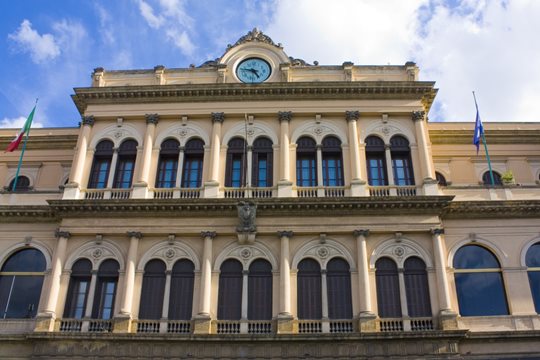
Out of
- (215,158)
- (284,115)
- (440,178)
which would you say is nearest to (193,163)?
(215,158)

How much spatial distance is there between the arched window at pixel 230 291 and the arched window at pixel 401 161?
821cm

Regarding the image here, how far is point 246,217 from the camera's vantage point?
23812 mm

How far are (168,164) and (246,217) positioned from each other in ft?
17.3

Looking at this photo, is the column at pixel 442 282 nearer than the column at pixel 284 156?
Yes

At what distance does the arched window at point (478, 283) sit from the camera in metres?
23.1

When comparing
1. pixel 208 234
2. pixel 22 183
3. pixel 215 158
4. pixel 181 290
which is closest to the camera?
pixel 181 290

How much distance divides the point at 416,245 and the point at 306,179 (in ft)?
18.5

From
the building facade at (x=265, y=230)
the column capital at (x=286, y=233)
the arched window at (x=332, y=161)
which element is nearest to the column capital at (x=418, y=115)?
the building facade at (x=265, y=230)

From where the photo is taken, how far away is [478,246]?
24438 mm

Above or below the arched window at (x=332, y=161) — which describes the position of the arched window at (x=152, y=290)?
below

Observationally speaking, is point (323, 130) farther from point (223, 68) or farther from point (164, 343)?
point (164, 343)

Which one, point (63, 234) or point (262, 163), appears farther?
point (262, 163)

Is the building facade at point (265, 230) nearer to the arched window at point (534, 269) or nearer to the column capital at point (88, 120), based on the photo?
the arched window at point (534, 269)

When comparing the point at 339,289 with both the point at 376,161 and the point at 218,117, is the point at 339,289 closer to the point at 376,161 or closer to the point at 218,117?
A: the point at 376,161
